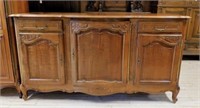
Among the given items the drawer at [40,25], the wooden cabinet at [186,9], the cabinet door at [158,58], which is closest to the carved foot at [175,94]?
the cabinet door at [158,58]

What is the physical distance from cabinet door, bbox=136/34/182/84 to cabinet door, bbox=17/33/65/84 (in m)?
0.77

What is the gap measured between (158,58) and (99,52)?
0.57 meters

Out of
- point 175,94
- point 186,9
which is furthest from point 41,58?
point 186,9

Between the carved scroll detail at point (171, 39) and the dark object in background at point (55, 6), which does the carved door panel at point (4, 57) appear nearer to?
the dark object in background at point (55, 6)

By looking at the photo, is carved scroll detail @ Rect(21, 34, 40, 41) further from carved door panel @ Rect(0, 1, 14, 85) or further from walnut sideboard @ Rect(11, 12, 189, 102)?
carved door panel @ Rect(0, 1, 14, 85)

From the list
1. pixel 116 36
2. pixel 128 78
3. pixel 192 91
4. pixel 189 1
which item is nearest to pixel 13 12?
pixel 116 36

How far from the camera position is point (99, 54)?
1.86 m

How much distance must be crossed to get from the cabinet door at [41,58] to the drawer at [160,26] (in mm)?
765

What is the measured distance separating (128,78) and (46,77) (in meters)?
0.82

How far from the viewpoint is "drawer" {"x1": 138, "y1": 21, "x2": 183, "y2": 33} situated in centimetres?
176

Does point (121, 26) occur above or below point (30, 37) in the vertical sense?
above

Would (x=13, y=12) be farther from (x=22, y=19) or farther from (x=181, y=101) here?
(x=181, y=101)

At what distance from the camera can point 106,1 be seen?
3.08m

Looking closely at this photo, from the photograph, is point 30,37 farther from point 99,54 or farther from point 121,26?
point 121,26
